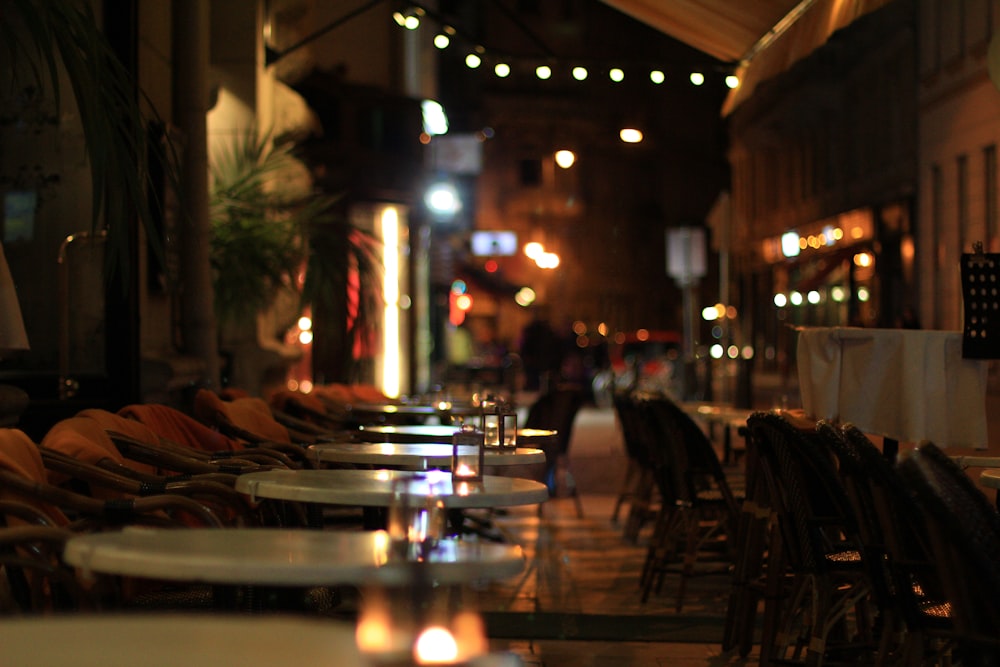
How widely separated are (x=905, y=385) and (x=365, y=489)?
9.94ft

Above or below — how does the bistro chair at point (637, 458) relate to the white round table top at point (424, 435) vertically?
below

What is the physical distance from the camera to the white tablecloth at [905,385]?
561cm

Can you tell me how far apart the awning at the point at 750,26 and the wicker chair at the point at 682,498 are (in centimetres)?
217

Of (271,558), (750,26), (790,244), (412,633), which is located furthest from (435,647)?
(790,244)

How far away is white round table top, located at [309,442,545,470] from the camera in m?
4.42

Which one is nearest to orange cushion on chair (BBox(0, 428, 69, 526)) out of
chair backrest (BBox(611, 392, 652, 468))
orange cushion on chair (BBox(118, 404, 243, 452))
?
orange cushion on chair (BBox(118, 404, 243, 452))

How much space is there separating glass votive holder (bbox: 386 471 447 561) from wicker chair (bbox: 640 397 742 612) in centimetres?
436

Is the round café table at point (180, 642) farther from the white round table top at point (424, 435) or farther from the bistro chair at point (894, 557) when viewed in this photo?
the white round table top at point (424, 435)

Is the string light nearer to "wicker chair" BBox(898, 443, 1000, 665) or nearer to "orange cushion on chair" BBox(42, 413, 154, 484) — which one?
"orange cushion on chair" BBox(42, 413, 154, 484)

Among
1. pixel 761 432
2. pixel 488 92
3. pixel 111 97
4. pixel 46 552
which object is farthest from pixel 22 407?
pixel 488 92

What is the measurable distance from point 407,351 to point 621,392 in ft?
37.6

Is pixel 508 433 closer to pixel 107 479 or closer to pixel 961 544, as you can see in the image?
pixel 107 479

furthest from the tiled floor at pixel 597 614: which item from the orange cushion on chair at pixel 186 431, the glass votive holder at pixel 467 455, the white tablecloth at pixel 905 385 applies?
the glass votive holder at pixel 467 455

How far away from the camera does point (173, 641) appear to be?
6.49 ft
